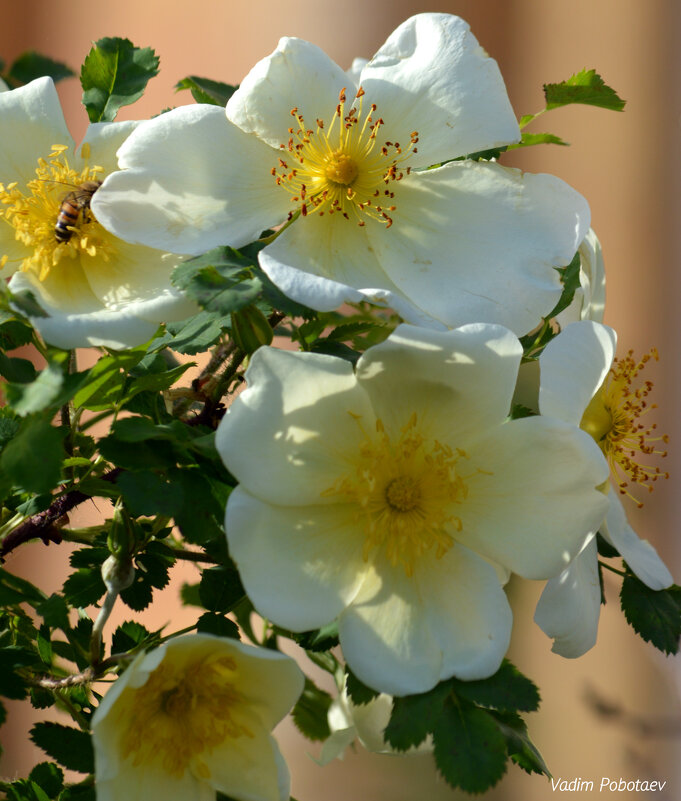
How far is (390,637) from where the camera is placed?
1.78 ft

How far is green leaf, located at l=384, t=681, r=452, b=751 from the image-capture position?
51cm

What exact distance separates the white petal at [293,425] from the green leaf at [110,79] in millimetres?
295

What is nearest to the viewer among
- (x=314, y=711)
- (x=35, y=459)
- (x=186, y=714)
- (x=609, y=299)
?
(x=35, y=459)

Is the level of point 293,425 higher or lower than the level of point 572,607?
higher

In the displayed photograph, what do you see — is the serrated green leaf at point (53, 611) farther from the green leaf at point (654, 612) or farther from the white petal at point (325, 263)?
the green leaf at point (654, 612)

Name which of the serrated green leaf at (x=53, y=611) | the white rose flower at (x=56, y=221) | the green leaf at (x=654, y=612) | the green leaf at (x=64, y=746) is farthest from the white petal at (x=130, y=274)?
the green leaf at (x=654, y=612)

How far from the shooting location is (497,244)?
618 mm

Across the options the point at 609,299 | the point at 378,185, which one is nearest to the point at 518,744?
the point at 378,185

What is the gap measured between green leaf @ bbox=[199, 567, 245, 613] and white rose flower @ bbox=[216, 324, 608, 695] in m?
0.09

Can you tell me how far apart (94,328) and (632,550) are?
0.42 metres

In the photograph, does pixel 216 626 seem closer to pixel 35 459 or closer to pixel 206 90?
pixel 35 459

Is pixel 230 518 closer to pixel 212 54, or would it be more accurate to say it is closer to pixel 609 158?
pixel 609 158

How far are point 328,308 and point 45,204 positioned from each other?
286mm

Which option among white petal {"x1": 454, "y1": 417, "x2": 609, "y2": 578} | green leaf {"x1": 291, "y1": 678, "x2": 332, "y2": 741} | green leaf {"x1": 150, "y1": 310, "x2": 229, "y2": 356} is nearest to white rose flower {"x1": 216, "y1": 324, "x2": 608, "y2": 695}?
white petal {"x1": 454, "y1": 417, "x2": 609, "y2": 578}
